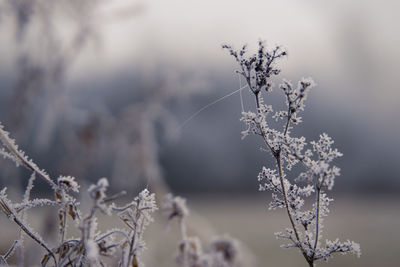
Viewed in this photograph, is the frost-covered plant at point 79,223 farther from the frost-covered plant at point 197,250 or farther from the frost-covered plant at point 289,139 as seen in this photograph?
the frost-covered plant at point 289,139

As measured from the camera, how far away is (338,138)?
7188mm

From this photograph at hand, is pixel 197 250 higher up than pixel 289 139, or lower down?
lower down

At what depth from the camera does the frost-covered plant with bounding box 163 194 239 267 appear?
29.5 inches

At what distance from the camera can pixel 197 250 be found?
2.66 feet

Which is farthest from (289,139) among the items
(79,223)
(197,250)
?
(79,223)

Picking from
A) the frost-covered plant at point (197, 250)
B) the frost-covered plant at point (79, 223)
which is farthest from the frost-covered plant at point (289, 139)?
the frost-covered plant at point (79, 223)

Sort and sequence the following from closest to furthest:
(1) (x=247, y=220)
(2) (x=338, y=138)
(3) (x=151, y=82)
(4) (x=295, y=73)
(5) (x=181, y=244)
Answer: (5) (x=181, y=244) < (3) (x=151, y=82) < (1) (x=247, y=220) < (4) (x=295, y=73) < (2) (x=338, y=138)

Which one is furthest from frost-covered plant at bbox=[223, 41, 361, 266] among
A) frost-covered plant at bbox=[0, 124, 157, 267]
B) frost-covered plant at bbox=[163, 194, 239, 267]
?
frost-covered plant at bbox=[0, 124, 157, 267]

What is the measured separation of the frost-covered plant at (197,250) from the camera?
0.75 m

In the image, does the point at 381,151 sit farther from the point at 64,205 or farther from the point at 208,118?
the point at 64,205

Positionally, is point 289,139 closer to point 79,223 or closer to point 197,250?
point 197,250

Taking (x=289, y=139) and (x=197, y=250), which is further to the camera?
(x=197, y=250)

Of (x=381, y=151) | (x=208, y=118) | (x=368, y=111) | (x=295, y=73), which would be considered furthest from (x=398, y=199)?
(x=208, y=118)

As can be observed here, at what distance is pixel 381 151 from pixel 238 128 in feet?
8.48
